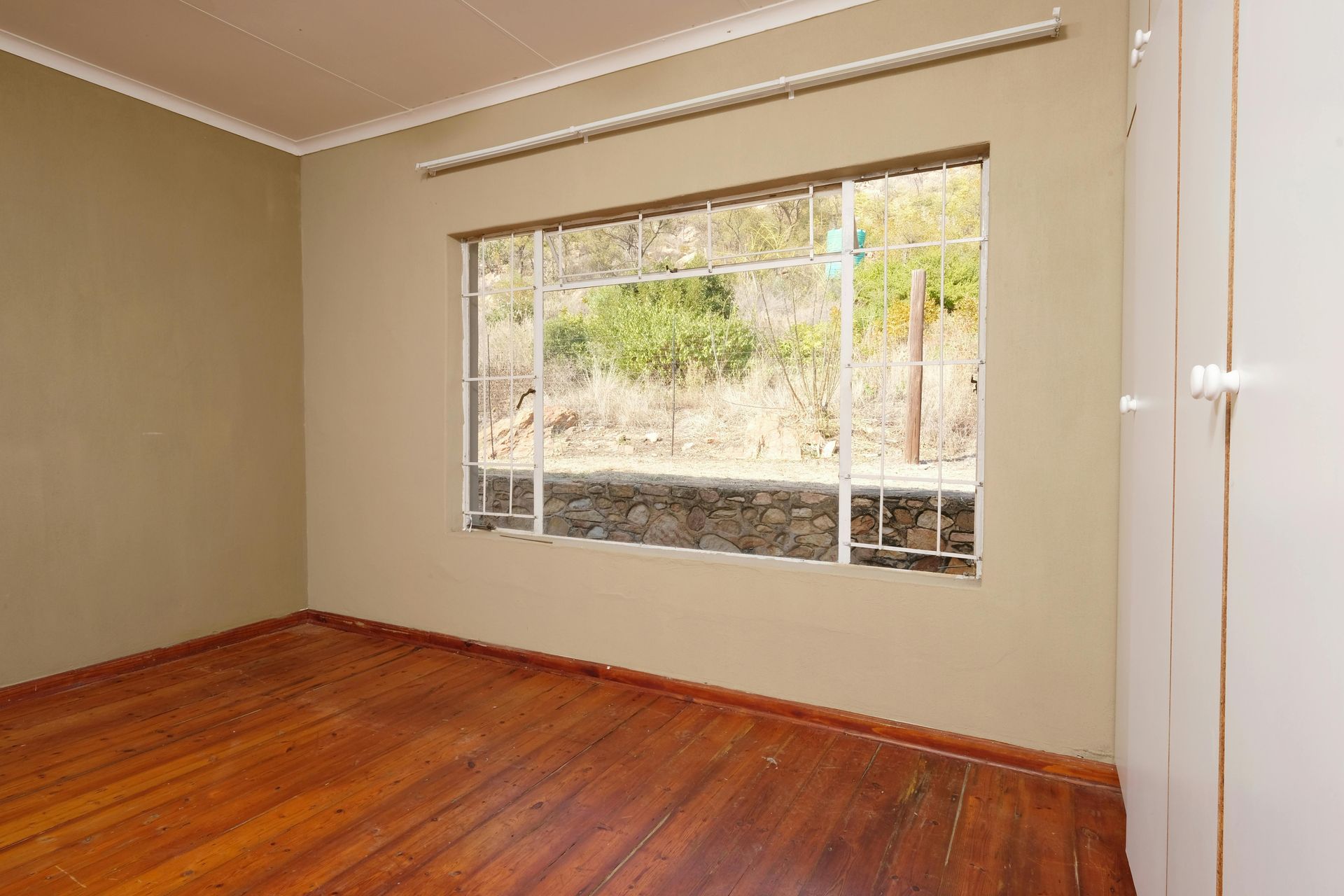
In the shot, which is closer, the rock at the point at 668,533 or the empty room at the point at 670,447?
the empty room at the point at 670,447

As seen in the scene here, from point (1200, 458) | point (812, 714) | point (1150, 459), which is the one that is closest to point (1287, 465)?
point (1200, 458)

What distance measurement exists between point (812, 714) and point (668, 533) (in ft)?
5.48

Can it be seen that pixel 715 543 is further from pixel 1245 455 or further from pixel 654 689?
pixel 1245 455

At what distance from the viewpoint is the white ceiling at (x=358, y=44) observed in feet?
8.99

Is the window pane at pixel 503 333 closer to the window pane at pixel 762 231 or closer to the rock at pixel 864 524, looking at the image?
the window pane at pixel 762 231

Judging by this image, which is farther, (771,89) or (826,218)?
(826,218)

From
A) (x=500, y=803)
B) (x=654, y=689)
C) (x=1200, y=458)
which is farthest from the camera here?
(x=654, y=689)

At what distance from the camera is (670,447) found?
12.7ft

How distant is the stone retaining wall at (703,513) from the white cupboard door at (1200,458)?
6.10 ft

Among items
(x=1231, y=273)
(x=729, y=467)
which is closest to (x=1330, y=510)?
(x=1231, y=273)

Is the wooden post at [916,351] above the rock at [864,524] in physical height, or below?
above

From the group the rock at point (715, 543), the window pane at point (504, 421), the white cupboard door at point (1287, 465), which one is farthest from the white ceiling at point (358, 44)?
the rock at point (715, 543)

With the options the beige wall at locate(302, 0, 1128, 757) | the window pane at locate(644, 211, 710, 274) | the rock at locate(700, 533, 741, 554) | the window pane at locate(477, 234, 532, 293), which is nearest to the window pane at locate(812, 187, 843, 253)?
the beige wall at locate(302, 0, 1128, 757)

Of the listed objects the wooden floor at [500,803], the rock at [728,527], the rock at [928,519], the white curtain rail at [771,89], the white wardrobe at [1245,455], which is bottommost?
the wooden floor at [500,803]
